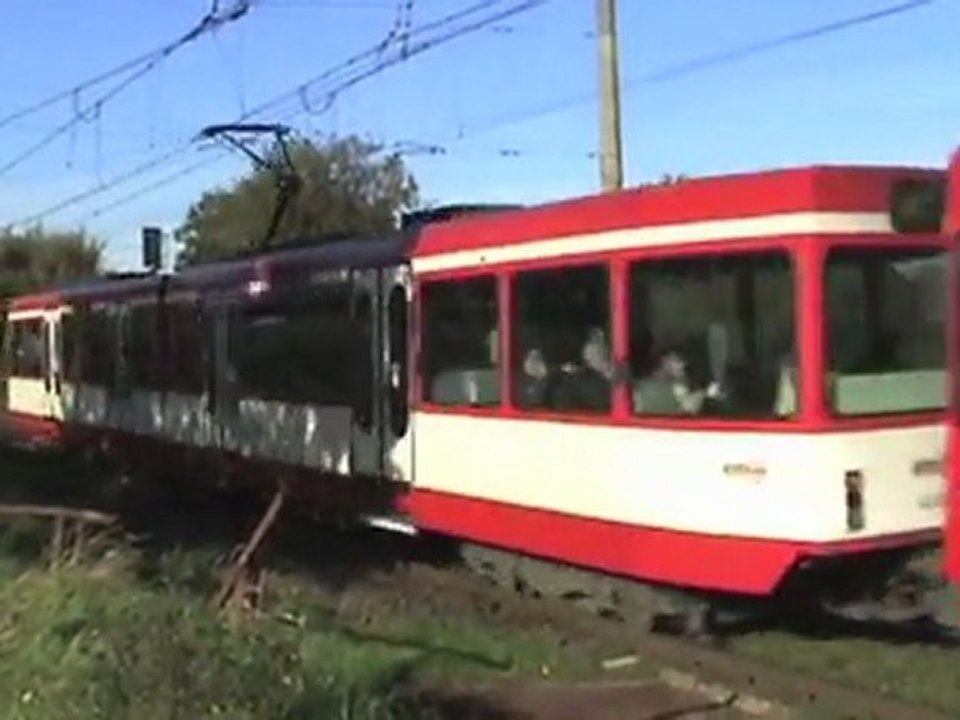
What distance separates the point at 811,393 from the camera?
11117 millimetres

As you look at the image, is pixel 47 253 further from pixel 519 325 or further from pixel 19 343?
pixel 519 325

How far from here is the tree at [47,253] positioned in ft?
289

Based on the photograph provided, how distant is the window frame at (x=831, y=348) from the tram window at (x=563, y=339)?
5.22 feet

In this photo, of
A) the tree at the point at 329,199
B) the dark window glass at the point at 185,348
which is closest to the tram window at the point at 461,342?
the dark window glass at the point at 185,348

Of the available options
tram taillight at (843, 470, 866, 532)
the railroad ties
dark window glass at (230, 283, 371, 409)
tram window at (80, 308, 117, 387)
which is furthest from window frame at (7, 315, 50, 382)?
the railroad ties

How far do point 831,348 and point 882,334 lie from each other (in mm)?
388

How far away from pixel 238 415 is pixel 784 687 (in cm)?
1031

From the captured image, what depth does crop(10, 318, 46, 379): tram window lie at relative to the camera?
111 feet

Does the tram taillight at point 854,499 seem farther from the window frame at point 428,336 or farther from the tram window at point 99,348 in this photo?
the tram window at point 99,348

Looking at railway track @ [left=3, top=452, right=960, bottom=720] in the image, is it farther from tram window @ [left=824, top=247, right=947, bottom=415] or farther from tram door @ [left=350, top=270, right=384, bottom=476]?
tram window @ [left=824, top=247, right=947, bottom=415]

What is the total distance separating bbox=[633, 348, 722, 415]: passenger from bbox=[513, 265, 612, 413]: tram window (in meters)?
0.32

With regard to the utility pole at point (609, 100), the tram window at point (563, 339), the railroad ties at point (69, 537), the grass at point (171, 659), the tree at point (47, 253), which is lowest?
the grass at point (171, 659)

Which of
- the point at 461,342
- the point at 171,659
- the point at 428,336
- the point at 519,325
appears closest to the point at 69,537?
the point at 171,659

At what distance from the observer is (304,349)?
18.0 m
